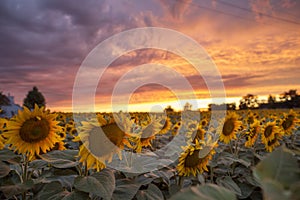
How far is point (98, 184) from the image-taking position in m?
1.66

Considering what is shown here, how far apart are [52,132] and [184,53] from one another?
3534 millimetres

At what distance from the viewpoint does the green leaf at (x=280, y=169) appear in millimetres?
444

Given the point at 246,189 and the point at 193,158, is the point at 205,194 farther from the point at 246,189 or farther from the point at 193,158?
the point at 246,189

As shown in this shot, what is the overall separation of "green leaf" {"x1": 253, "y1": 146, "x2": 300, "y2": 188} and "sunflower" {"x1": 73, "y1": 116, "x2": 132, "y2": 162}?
1.63 meters

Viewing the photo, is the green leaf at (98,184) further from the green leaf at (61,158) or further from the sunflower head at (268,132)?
the sunflower head at (268,132)

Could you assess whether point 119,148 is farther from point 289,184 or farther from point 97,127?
point 289,184

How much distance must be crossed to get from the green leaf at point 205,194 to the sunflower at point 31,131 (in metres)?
2.02

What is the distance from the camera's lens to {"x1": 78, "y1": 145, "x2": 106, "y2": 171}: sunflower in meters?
1.97

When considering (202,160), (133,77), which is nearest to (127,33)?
(133,77)

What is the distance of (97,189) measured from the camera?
1.62 metres

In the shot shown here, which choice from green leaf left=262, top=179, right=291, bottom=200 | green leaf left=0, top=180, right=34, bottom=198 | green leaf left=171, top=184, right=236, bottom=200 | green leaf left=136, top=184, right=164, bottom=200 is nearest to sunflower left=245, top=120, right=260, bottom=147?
green leaf left=136, top=184, right=164, bottom=200

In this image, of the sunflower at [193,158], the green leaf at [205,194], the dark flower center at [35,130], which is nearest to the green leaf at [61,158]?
the dark flower center at [35,130]

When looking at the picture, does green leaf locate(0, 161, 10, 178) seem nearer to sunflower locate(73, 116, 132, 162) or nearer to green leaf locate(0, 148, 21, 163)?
green leaf locate(0, 148, 21, 163)

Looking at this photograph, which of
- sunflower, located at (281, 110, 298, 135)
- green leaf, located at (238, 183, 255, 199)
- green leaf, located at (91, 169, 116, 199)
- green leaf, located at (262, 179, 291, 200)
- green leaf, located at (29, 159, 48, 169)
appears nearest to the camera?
green leaf, located at (262, 179, 291, 200)
